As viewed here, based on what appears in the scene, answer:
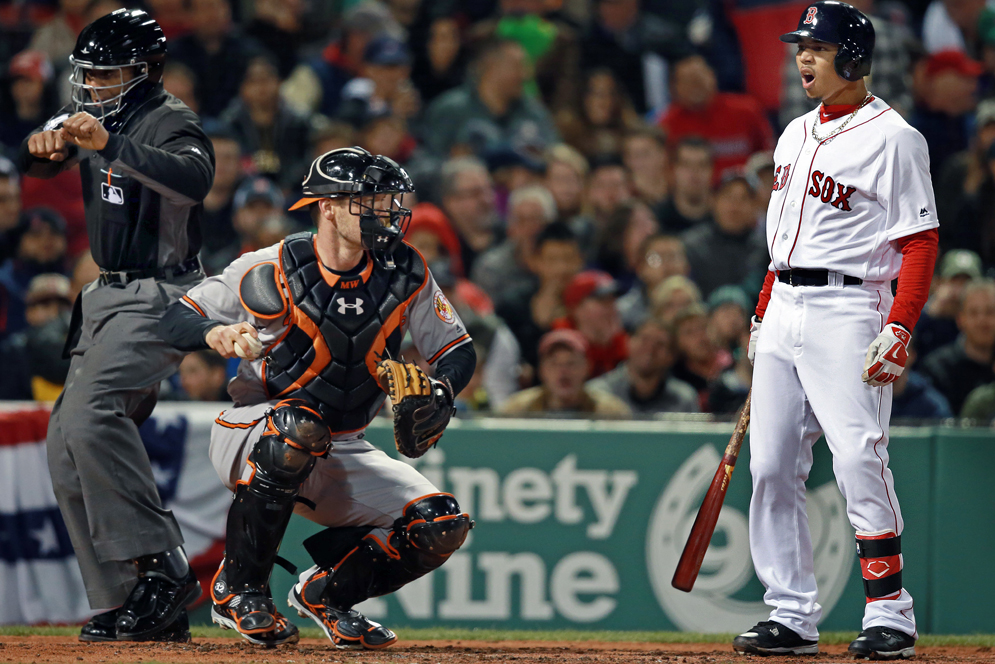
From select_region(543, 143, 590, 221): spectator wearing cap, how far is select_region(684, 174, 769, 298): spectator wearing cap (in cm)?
95

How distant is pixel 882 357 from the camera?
3.70 m

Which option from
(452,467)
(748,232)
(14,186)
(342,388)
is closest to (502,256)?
(748,232)

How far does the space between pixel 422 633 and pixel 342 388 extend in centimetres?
185

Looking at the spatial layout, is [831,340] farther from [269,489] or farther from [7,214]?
[7,214]

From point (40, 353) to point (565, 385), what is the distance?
2.85 meters

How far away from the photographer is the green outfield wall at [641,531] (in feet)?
18.9

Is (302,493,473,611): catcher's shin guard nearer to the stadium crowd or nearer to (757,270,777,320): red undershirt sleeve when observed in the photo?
(757,270,777,320): red undershirt sleeve

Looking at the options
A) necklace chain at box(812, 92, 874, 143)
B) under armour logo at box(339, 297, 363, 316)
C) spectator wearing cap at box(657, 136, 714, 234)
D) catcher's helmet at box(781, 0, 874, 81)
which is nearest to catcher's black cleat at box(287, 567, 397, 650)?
under armour logo at box(339, 297, 363, 316)

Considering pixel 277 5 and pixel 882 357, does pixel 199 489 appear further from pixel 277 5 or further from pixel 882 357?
pixel 277 5

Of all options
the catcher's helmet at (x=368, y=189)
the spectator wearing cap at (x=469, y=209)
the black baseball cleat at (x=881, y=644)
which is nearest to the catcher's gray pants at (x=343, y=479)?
the catcher's helmet at (x=368, y=189)

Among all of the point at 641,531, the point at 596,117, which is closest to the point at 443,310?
the point at 641,531

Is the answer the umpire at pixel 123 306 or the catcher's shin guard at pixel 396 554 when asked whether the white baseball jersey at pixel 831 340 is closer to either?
the catcher's shin guard at pixel 396 554

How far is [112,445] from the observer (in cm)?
406

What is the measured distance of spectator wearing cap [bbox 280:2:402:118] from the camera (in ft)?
30.3
